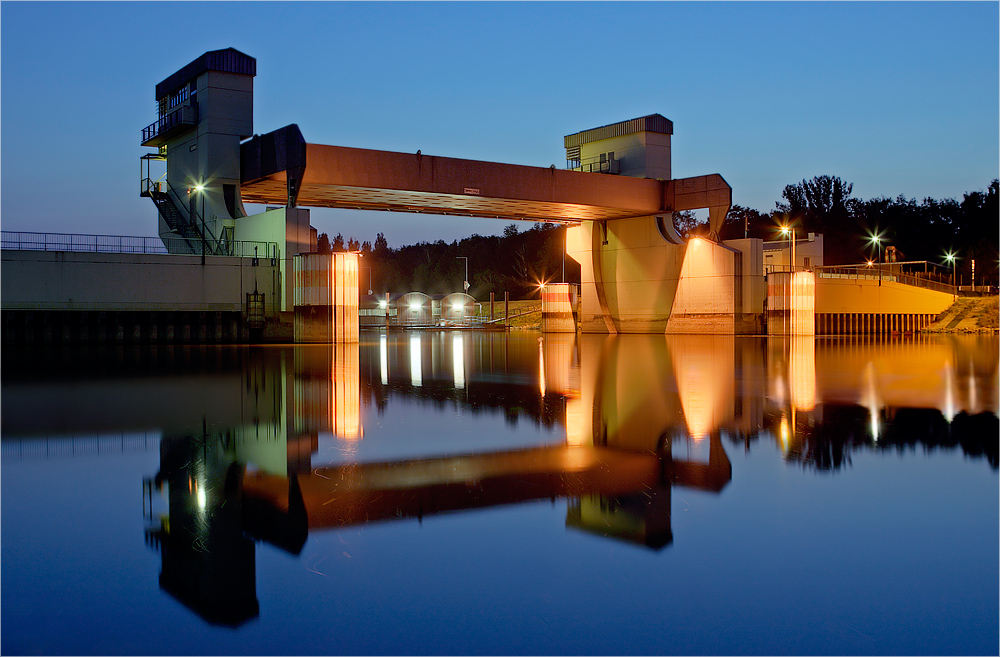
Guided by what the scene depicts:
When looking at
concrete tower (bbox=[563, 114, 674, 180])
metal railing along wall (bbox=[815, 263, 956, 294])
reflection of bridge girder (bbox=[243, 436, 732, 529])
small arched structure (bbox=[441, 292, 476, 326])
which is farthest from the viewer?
small arched structure (bbox=[441, 292, 476, 326])

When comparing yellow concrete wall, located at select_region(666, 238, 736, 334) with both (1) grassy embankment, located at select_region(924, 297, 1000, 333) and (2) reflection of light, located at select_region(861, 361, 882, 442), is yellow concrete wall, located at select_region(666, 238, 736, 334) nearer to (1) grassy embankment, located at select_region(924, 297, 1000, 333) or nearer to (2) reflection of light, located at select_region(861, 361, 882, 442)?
(1) grassy embankment, located at select_region(924, 297, 1000, 333)

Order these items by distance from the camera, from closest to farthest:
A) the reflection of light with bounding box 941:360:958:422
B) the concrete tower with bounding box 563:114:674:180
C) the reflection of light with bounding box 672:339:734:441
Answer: the reflection of light with bounding box 672:339:734:441, the reflection of light with bounding box 941:360:958:422, the concrete tower with bounding box 563:114:674:180

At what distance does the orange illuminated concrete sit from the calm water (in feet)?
86.6

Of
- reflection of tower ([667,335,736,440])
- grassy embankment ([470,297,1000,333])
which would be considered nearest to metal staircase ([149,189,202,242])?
reflection of tower ([667,335,736,440])

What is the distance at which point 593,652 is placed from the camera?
380cm

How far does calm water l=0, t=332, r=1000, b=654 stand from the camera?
404cm

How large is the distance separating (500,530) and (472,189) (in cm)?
3638

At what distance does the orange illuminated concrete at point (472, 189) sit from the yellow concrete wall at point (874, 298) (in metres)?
15.9

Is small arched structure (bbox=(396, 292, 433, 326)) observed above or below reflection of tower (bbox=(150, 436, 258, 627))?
above

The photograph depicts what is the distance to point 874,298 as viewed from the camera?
61.5 meters

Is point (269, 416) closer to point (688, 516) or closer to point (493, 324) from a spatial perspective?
point (688, 516)

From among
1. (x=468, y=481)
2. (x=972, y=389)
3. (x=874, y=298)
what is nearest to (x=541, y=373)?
(x=972, y=389)

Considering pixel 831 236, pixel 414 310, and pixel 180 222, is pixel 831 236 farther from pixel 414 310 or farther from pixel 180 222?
pixel 180 222

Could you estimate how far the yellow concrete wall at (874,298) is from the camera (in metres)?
58.3
